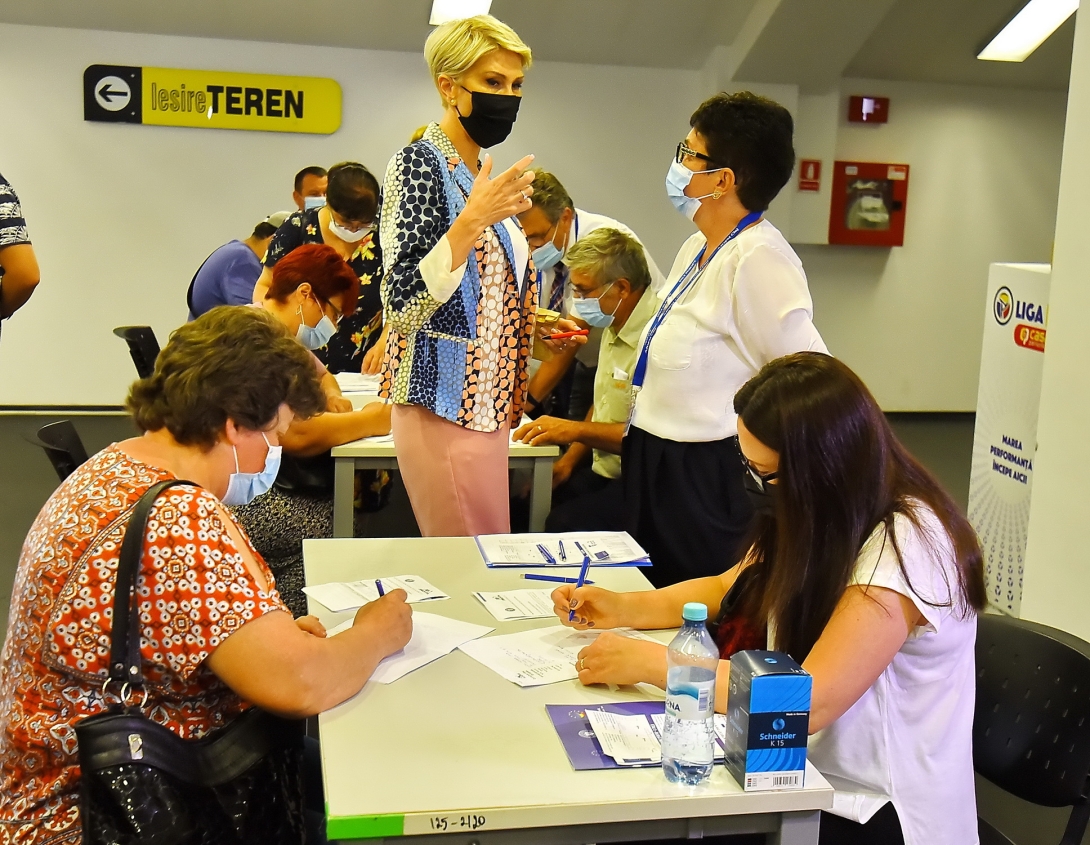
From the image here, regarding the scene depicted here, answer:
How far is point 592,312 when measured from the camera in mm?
3566

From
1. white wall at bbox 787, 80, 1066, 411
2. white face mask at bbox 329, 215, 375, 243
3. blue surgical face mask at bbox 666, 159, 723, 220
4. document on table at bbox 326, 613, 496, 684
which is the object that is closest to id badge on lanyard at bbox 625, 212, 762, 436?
blue surgical face mask at bbox 666, 159, 723, 220

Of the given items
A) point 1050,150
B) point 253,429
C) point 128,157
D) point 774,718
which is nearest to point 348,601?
point 253,429

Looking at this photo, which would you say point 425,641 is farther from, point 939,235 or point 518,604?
point 939,235

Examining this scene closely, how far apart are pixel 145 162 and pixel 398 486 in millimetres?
3310

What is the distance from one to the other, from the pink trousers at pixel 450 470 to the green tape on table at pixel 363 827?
3.76ft

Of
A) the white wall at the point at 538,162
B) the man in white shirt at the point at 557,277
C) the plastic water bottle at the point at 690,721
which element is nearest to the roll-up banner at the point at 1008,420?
the man in white shirt at the point at 557,277

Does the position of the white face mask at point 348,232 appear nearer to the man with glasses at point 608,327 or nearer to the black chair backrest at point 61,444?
the man with glasses at point 608,327

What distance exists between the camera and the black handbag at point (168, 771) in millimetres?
1322

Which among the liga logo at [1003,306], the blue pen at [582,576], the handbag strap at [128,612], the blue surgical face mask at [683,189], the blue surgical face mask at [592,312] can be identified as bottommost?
the blue pen at [582,576]

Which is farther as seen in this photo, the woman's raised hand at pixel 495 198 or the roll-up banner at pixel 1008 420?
the roll-up banner at pixel 1008 420

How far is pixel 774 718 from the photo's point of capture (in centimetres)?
133

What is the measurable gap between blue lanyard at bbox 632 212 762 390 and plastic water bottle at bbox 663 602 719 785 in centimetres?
129

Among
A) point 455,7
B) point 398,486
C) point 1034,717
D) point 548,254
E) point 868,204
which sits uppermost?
point 455,7

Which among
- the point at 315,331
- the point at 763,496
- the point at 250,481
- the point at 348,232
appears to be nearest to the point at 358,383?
the point at 348,232
